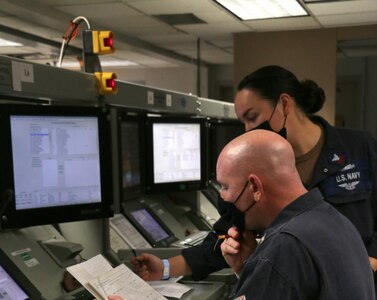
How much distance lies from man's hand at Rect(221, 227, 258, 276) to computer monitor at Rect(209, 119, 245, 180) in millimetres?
1600

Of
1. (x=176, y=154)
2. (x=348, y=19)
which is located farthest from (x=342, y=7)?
(x=176, y=154)

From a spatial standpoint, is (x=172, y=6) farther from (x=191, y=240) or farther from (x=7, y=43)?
(x=191, y=240)

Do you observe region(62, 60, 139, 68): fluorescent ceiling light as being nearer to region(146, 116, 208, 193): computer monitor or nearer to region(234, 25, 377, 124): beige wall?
region(234, 25, 377, 124): beige wall

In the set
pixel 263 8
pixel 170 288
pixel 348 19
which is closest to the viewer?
pixel 170 288

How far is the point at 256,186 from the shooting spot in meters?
1.12

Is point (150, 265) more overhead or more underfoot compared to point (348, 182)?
more underfoot

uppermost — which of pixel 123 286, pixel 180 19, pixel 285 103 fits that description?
pixel 180 19

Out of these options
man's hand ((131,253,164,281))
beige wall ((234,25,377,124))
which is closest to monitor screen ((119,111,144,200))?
man's hand ((131,253,164,281))

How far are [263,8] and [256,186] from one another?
4130 mm

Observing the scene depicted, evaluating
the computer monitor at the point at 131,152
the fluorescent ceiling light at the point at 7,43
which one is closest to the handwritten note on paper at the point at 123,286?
the computer monitor at the point at 131,152

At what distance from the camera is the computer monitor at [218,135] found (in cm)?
300

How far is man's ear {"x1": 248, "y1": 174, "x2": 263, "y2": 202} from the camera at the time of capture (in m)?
1.12

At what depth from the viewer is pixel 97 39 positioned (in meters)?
1.96

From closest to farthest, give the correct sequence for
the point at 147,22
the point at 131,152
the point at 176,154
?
the point at 131,152
the point at 176,154
the point at 147,22
